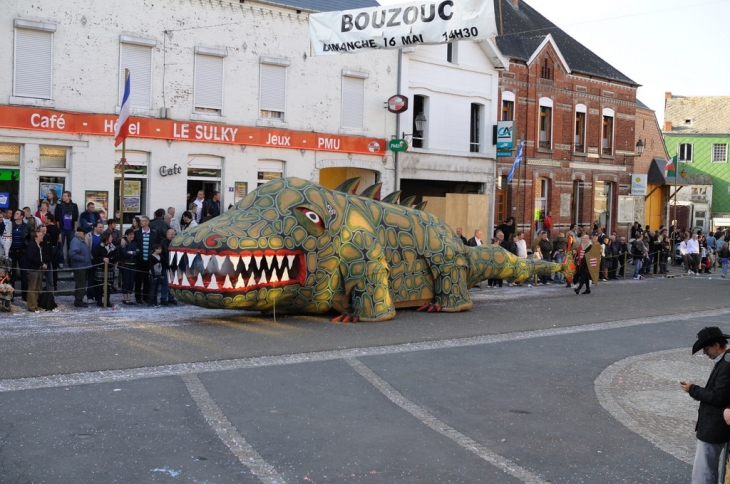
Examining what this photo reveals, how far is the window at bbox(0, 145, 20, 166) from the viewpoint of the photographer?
19547 mm

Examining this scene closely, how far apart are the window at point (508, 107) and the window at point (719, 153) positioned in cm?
2416

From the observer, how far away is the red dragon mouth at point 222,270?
12.6 meters

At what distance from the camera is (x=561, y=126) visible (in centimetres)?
3475

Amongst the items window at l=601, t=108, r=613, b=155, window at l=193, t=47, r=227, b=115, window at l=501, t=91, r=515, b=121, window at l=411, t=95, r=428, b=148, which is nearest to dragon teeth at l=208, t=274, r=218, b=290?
A: window at l=193, t=47, r=227, b=115

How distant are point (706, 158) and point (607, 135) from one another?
56.4 feet

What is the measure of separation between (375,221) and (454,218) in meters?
14.2

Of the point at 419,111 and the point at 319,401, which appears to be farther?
the point at 419,111

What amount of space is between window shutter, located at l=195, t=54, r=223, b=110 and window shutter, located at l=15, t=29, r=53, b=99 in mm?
3991

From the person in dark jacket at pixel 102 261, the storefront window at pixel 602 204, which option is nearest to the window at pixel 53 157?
the person in dark jacket at pixel 102 261

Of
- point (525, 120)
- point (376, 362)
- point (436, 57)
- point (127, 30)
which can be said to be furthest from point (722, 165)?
point (376, 362)

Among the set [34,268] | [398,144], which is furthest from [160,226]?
[398,144]

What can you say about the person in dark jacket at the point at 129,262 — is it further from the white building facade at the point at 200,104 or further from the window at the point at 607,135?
the window at the point at 607,135

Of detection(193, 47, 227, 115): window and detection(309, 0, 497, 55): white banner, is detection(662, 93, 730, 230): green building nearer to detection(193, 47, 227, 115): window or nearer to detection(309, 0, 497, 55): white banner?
detection(193, 47, 227, 115): window

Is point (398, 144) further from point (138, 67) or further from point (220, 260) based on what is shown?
point (220, 260)
